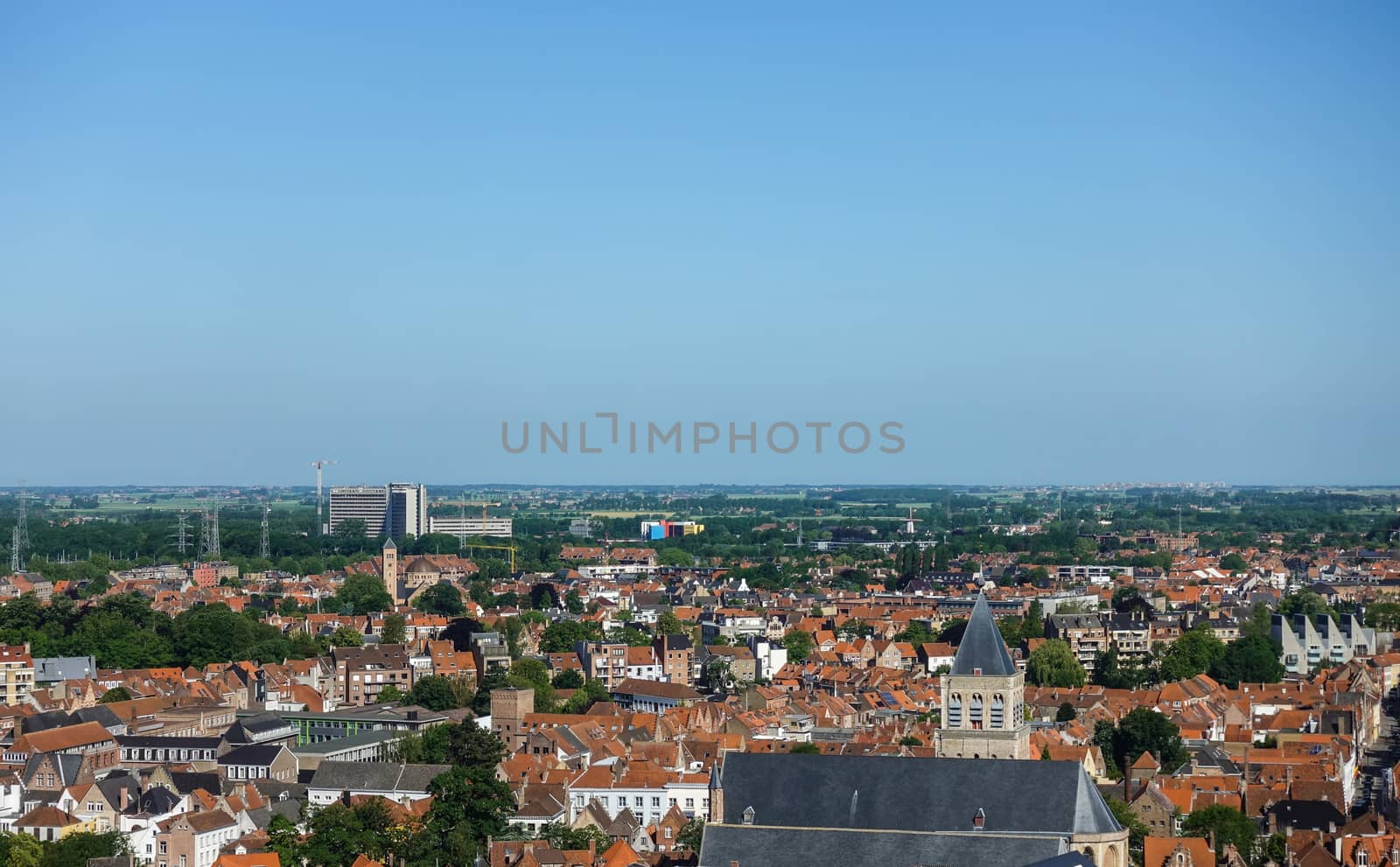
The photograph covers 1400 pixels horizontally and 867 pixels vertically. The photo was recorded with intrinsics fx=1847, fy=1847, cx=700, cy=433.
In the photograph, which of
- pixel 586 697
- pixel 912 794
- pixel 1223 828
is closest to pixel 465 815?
pixel 912 794

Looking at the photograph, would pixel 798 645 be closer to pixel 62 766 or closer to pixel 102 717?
pixel 102 717

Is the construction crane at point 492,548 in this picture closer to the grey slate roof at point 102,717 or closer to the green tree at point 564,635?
the green tree at point 564,635

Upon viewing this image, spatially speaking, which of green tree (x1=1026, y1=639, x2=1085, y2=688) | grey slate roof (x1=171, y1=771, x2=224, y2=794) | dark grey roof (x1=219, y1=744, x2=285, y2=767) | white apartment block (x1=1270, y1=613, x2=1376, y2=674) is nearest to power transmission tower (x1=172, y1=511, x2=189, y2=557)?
green tree (x1=1026, y1=639, x2=1085, y2=688)

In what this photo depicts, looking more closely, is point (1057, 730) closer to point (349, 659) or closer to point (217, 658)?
point (349, 659)

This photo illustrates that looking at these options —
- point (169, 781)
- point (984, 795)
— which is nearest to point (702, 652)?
point (169, 781)

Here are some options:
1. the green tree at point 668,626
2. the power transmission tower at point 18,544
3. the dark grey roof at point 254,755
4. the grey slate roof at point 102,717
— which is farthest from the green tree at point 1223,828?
the power transmission tower at point 18,544

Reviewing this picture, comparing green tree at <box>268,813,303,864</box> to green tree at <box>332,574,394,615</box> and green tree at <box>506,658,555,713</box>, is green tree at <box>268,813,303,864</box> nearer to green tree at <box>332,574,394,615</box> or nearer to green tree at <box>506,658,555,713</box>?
green tree at <box>506,658,555,713</box>

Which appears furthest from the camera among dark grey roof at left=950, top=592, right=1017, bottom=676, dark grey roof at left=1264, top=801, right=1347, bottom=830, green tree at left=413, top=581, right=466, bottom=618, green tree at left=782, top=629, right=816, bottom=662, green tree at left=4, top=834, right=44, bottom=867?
green tree at left=413, top=581, right=466, bottom=618
